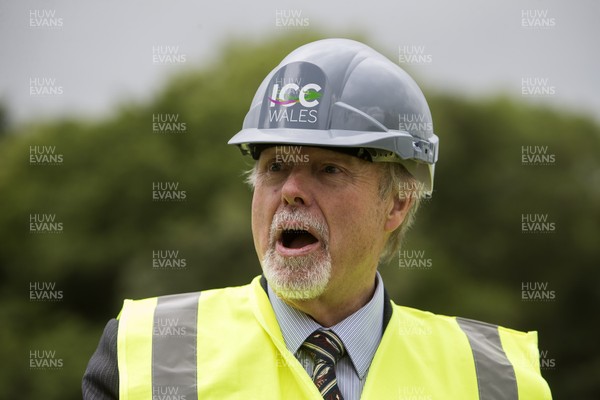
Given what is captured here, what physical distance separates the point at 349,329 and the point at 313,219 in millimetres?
425

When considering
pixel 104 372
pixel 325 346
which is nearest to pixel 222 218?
pixel 325 346

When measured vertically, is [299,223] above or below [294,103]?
below

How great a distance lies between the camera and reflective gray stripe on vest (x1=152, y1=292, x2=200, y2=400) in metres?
2.88

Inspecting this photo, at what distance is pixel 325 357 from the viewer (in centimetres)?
307

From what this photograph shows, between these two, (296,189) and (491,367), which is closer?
(296,189)

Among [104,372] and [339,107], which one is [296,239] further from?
[104,372]

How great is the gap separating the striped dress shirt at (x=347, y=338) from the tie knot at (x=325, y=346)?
2 centimetres

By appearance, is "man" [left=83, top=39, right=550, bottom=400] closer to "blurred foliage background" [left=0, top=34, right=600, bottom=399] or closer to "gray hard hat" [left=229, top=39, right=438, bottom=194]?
"gray hard hat" [left=229, top=39, right=438, bottom=194]

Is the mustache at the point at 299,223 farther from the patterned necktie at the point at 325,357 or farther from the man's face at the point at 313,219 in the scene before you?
the patterned necktie at the point at 325,357

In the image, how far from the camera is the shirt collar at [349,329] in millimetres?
3102

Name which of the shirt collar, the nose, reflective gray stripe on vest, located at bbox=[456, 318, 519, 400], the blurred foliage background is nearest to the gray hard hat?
the nose

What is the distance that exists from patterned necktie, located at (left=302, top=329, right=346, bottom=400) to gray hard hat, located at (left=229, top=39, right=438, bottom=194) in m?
0.66

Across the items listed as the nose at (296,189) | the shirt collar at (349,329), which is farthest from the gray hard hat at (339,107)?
the shirt collar at (349,329)

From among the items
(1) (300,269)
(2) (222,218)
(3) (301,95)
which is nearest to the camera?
(1) (300,269)
